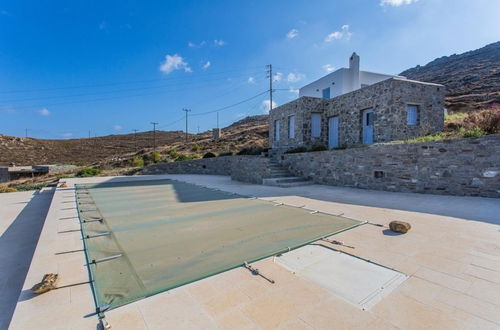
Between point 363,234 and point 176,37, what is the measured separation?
21.6 m

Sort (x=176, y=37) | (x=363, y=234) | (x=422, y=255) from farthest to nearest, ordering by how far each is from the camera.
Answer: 1. (x=176, y=37)
2. (x=363, y=234)
3. (x=422, y=255)

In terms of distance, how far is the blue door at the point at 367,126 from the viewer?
10.0 metres

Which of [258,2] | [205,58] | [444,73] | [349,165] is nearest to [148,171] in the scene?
[205,58]

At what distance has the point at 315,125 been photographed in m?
12.3

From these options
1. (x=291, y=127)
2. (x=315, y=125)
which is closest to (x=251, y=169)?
(x=291, y=127)

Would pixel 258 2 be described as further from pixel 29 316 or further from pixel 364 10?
pixel 29 316

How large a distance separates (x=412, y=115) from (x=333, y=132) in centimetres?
349

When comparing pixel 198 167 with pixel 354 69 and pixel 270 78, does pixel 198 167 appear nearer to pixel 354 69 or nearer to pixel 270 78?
pixel 270 78

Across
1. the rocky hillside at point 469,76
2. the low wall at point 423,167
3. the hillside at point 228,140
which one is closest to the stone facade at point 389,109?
the low wall at point 423,167

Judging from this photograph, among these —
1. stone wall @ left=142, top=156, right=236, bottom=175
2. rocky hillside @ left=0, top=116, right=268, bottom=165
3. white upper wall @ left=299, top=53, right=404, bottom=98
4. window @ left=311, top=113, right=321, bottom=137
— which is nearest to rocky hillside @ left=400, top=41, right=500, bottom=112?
white upper wall @ left=299, top=53, right=404, bottom=98

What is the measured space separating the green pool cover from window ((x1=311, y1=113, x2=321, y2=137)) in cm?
782

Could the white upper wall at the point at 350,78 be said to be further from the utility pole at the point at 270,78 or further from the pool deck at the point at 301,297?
the pool deck at the point at 301,297

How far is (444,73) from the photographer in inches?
1277

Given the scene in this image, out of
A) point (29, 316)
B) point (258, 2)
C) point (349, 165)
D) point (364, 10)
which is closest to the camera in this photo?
point (29, 316)
